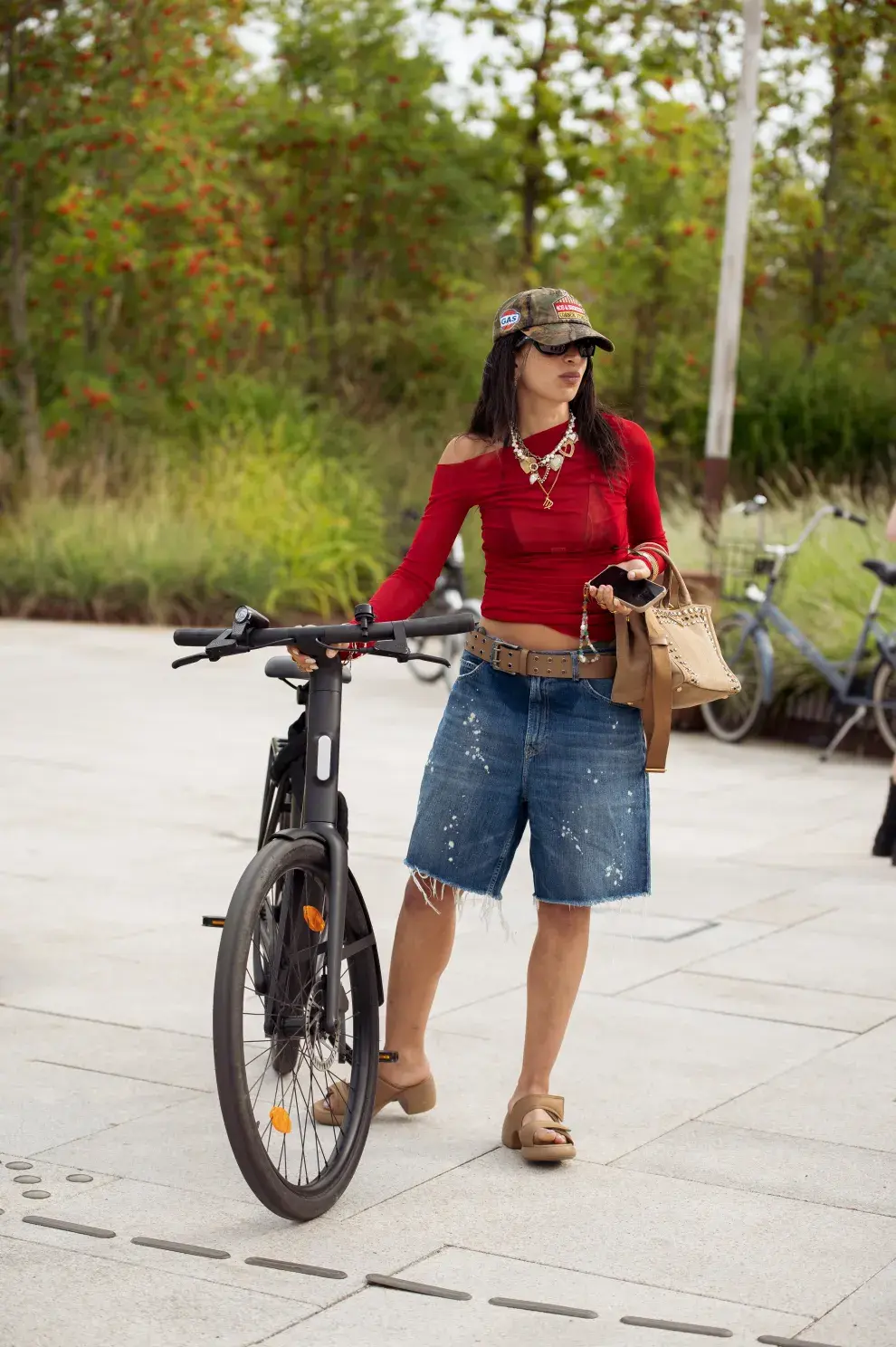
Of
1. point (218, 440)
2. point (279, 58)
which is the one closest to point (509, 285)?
point (279, 58)

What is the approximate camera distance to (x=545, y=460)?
4.55 meters

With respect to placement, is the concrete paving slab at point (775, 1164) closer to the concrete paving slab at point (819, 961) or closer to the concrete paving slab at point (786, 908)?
the concrete paving slab at point (819, 961)

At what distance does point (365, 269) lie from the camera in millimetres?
26688

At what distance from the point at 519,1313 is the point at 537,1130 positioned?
84 cm

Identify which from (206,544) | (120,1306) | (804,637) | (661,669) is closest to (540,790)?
(661,669)

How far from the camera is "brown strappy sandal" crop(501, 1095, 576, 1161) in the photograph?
4426 mm

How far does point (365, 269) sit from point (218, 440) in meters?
5.30

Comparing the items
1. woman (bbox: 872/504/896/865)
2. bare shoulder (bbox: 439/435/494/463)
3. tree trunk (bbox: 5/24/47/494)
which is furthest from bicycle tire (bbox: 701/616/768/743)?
tree trunk (bbox: 5/24/47/494)

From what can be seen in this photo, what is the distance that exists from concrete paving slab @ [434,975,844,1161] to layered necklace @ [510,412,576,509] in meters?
1.45

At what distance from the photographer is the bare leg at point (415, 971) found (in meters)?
4.70

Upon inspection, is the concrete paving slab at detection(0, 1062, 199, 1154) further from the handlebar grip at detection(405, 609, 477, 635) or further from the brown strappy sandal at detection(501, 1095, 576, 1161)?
the handlebar grip at detection(405, 609, 477, 635)

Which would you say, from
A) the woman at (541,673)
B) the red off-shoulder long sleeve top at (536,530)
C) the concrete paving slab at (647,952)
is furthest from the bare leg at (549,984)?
the concrete paving slab at (647,952)

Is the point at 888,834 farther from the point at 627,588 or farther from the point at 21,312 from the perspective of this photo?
the point at 21,312

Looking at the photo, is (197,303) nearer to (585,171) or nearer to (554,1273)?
(585,171)
